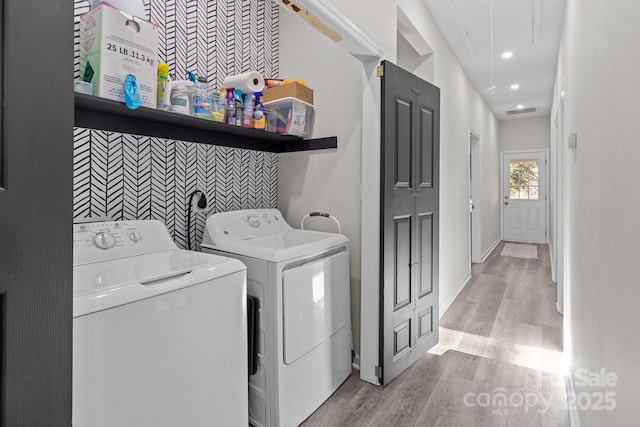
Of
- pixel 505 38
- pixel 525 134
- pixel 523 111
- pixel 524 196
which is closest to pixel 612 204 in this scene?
pixel 505 38

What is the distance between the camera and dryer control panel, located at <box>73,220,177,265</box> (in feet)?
4.59

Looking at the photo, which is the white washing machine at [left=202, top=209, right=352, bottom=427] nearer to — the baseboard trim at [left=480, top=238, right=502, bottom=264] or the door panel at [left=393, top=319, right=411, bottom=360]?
the door panel at [left=393, top=319, right=411, bottom=360]

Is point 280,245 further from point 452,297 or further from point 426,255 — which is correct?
point 452,297

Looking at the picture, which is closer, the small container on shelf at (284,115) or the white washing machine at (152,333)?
the white washing machine at (152,333)

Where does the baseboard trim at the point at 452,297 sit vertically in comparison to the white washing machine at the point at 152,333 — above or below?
below

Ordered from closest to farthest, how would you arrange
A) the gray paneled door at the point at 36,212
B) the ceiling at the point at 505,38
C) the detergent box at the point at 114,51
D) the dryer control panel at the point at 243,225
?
the gray paneled door at the point at 36,212
the detergent box at the point at 114,51
the dryer control panel at the point at 243,225
the ceiling at the point at 505,38

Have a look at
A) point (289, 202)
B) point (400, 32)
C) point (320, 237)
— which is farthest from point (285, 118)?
point (400, 32)

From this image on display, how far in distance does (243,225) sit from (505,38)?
344cm

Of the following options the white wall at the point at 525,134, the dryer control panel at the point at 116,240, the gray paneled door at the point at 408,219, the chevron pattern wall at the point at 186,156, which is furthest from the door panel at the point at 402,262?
the white wall at the point at 525,134

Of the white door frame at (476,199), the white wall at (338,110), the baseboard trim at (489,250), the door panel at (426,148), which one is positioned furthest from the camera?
the baseboard trim at (489,250)

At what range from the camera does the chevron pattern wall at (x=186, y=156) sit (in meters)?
1.63

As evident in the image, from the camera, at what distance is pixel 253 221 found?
2197mm

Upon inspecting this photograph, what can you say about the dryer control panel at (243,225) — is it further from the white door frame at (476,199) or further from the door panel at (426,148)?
the white door frame at (476,199)

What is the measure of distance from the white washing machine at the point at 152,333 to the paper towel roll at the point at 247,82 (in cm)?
99
